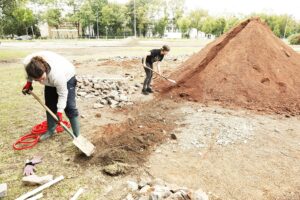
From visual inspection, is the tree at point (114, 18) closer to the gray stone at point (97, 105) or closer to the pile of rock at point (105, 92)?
the pile of rock at point (105, 92)

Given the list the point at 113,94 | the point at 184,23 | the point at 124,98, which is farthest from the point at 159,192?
the point at 184,23

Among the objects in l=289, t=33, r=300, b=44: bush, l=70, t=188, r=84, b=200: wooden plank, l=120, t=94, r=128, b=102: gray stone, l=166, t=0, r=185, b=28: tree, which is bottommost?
l=70, t=188, r=84, b=200: wooden plank

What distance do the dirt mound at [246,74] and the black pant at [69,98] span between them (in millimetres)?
3261

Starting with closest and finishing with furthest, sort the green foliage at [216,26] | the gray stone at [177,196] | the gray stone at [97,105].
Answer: the gray stone at [177,196] → the gray stone at [97,105] → the green foliage at [216,26]

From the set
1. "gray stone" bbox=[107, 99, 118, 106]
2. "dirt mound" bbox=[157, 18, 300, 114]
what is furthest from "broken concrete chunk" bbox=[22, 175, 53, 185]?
"dirt mound" bbox=[157, 18, 300, 114]

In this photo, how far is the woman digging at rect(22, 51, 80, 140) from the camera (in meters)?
3.24

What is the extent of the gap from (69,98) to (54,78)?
1.60ft

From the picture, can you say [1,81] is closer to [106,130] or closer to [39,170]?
[106,130]

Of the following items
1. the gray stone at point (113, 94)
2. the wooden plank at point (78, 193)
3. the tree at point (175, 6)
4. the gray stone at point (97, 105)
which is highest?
the tree at point (175, 6)

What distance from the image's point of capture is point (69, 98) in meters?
3.84

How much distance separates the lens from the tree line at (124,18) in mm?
42625

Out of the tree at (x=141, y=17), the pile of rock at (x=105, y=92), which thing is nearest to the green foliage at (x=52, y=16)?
the tree at (x=141, y=17)

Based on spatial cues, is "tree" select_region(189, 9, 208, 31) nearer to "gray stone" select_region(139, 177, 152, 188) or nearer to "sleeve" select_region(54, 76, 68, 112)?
"sleeve" select_region(54, 76, 68, 112)

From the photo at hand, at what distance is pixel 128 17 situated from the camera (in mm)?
47000
